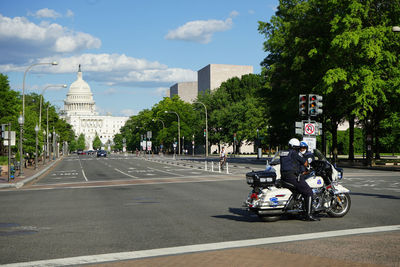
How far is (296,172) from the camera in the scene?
10.5 metres

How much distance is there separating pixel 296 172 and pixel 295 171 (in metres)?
0.04

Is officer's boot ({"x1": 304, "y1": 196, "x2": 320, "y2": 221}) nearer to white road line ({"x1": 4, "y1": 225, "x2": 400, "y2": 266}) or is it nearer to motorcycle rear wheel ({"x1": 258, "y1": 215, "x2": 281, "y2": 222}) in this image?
motorcycle rear wheel ({"x1": 258, "y1": 215, "x2": 281, "y2": 222})

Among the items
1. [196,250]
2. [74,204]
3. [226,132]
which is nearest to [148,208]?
[74,204]

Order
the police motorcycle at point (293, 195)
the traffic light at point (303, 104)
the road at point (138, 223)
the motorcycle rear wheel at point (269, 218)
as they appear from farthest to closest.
→ 1. the traffic light at point (303, 104)
2. the motorcycle rear wheel at point (269, 218)
3. the police motorcycle at point (293, 195)
4. the road at point (138, 223)

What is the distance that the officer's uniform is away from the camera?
1049cm

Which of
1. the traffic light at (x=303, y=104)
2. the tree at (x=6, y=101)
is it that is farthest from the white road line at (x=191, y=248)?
the tree at (x=6, y=101)

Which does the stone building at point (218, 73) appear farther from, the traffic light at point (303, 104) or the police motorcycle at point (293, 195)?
the police motorcycle at point (293, 195)

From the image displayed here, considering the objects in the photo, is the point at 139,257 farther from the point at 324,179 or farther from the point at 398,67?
the point at 398,67

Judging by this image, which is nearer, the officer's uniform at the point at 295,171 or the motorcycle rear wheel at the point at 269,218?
the officer's uniform at the point at 295,171

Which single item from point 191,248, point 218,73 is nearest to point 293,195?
point 191,248

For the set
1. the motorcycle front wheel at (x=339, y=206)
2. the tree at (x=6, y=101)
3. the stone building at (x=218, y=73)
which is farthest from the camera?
the stone building at (x=218, y=73)

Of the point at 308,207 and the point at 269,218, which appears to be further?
the point at 269,218

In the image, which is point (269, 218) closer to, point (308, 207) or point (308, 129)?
point (308, 207)

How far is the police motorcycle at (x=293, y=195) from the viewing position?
10492 mm
